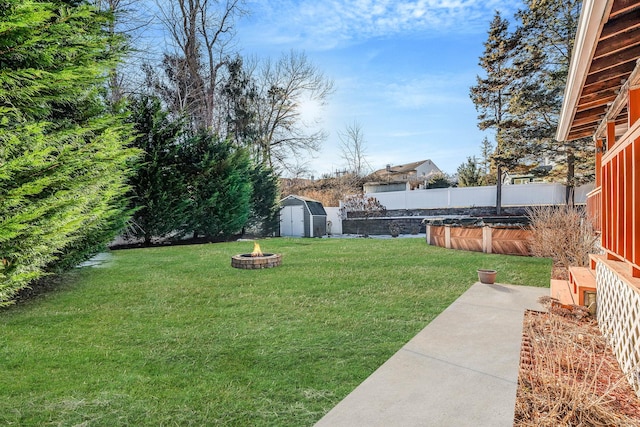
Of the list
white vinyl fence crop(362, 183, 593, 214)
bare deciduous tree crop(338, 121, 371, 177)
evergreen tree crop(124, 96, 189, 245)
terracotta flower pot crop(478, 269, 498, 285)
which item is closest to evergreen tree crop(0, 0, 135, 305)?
terracotta flower pot crop(478, 269, 498, 285)

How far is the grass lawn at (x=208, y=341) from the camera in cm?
219

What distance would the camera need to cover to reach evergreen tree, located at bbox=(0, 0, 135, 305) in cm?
311

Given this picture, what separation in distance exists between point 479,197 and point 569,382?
19.0m

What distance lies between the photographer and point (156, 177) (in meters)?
10.9

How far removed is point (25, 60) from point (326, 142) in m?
20.1

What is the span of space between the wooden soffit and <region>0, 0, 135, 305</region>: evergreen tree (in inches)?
170

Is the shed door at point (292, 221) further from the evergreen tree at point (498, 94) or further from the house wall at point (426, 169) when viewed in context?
the house wall at point (426, 169)

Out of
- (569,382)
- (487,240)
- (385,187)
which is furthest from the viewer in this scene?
(385,187)

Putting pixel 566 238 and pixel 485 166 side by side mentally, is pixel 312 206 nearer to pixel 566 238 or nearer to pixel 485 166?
pixel 566 238

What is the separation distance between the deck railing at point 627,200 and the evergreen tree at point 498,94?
15693 mm

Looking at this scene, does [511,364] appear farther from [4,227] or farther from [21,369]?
[4,227]

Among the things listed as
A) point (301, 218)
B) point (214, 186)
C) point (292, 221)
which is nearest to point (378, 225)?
point (301, 218)

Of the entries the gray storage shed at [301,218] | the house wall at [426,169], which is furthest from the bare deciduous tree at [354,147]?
the gray storage shed at [301,218]

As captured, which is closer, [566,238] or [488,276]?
[488,276]
